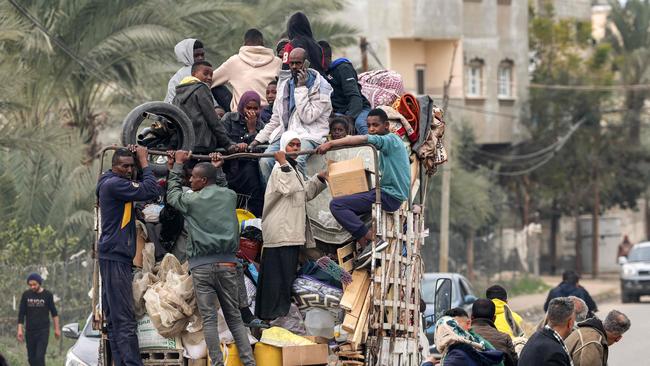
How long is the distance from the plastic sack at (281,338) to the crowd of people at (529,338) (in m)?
0.94

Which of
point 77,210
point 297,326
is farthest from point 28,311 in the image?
point 297,326

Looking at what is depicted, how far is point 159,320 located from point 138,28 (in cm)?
1444

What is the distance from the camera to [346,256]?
9.80 metres

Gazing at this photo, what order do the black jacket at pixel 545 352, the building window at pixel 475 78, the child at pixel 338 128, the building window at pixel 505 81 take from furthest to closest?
1. the building window at pixel 505 81
2. the building window at pixel 475 78
3. the child at pixel 338 128
4. the black jacket at pixel 545 352

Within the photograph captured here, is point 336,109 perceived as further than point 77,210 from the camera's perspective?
No

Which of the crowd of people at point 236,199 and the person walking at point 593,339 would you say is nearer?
the crowd of people at point 236,199

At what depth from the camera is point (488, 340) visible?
32.4 ft

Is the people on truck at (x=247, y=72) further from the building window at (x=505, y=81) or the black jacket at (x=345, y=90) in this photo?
the building window at (x=505, y=81)

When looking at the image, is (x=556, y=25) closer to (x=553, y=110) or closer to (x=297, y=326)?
(x=553, y=110)

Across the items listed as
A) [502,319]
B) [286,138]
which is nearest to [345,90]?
[286,138]

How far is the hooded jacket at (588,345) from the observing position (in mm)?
10102

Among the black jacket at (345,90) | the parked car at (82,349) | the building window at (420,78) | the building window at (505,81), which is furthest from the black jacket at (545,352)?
the building window at (505,81)

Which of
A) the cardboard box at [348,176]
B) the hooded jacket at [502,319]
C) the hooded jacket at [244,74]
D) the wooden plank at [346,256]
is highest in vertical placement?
the hooded jacket at [244,74]

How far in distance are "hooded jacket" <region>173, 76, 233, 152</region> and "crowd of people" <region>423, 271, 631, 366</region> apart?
7.63ft
